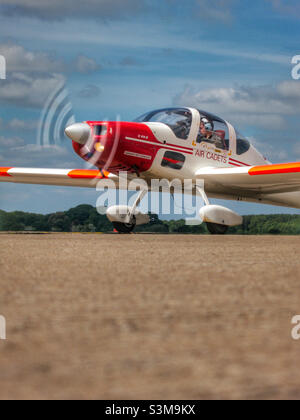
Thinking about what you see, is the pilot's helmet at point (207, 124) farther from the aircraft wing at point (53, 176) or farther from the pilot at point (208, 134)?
the aircraft wing at point (53, 176)

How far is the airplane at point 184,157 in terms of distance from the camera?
1073cm

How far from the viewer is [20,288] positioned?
2.68 metres

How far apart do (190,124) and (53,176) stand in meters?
5.03

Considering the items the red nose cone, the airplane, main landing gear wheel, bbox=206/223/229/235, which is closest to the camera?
the red nose cone

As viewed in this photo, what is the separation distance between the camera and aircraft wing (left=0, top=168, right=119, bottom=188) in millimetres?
14914

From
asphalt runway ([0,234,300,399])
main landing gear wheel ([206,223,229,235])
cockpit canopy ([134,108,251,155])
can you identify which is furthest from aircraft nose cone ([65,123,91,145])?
asphalt runway ([0,234,300,399])

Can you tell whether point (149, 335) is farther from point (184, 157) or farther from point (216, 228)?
point (184, 157)

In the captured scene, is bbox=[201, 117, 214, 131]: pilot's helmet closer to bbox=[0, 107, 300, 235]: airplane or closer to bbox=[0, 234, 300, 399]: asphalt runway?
bbox=[0, 107, 300, 235]: airplane

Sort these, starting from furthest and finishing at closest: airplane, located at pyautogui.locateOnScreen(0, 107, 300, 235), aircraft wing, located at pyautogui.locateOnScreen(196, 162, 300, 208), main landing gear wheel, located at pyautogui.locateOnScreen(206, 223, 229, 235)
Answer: aircraft wing, located at pyautogui.locateOnScreen(196, 162, 300, 208) < main landing gear wheel, located at pyautogui.locateOnScreen(206, 223, 229, 235) < airplane, located at pyautogui.locateOnScreen(0, 107, 300, 235)

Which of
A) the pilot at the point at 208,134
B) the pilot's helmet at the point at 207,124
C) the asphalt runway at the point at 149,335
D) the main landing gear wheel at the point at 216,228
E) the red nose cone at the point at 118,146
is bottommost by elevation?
the asphalt runway at the point at 149,335

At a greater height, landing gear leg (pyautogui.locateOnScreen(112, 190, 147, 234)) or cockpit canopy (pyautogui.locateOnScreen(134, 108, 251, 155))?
cockpit canopy (pyautogui.locateOnScreen(134, 108, 251, 155))

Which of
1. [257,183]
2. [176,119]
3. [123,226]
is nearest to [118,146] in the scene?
[176,119]

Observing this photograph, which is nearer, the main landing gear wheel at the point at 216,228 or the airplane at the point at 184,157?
the airplane at the point at 184,157

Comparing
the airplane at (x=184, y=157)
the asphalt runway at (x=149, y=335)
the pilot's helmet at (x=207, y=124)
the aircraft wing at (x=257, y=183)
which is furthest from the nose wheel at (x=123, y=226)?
the asphalt runway at (x=149, y=335)
